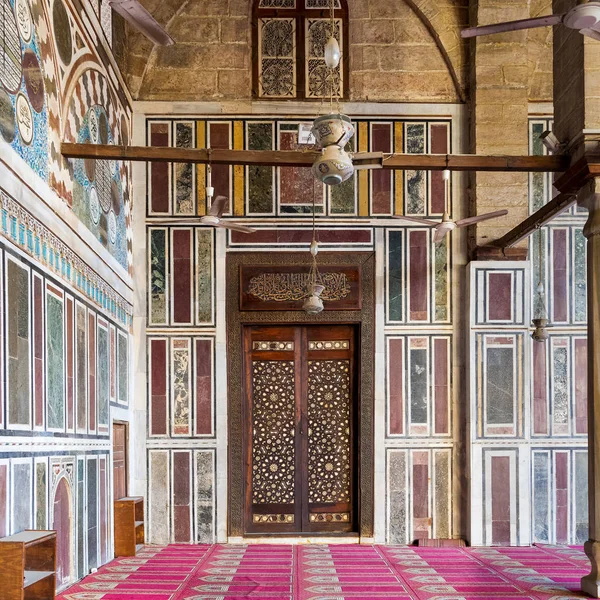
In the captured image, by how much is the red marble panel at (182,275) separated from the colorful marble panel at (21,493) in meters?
3.87

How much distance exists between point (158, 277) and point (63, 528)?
3.50 metres

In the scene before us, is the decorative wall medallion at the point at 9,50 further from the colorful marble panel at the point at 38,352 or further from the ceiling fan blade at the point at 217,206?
the ceiling fan blade at the point at 217,206

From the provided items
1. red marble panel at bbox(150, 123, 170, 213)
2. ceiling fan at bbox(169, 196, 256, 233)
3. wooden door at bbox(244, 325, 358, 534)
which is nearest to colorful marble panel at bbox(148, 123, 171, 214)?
red marble panel at bbox(150, 123, 170, 213)

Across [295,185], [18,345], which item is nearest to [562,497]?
[295,185]

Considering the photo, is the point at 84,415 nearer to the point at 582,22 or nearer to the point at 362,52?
the point at 582,22

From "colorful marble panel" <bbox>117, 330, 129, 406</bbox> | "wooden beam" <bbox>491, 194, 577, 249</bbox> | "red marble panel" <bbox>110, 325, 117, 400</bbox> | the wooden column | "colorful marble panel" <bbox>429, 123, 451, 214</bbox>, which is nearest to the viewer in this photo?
the wooden column

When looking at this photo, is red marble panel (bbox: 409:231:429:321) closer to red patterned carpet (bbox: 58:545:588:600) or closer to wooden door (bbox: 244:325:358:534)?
wooden door (bbox: 244:325:358:534)

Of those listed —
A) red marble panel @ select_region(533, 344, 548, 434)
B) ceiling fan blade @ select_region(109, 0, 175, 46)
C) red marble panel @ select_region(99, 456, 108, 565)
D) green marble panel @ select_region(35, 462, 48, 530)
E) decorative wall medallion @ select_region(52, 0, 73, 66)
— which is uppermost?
decorative wall medallion @ select_region(52, 0, 73, 66)

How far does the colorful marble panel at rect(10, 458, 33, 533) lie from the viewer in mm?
4793

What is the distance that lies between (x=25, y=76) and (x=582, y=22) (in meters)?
3.12

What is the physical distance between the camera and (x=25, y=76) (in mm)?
5148

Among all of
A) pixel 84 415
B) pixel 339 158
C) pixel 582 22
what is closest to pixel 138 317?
pixel 84 415

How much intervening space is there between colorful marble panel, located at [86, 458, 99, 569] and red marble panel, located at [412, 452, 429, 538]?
3403 millimetres

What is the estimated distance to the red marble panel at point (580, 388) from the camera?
8.88m
